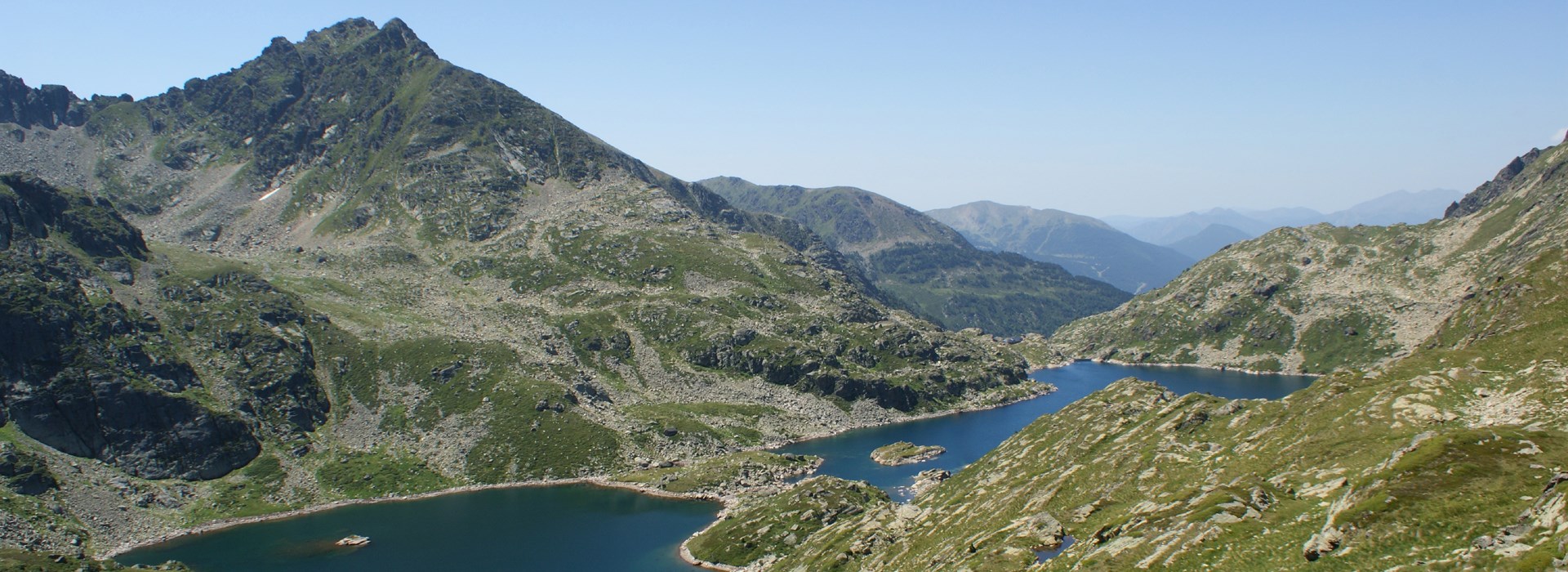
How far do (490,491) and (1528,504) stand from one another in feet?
566

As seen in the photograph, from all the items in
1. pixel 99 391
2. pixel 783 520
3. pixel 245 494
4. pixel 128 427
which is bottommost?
pixel 245 494

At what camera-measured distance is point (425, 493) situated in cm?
17788

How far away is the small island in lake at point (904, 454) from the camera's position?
19100cm

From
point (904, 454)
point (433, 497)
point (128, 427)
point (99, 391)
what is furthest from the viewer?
point (904, 454)

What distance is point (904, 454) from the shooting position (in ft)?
637

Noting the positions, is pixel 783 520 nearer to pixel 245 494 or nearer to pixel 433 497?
pixel 433 497

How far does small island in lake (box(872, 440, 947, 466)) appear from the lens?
19100 centimetres

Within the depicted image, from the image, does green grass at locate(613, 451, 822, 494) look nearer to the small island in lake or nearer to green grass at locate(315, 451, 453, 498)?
the small island in lake

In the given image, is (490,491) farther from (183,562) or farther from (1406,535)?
(1406,535)

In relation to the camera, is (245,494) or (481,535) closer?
(481,535)

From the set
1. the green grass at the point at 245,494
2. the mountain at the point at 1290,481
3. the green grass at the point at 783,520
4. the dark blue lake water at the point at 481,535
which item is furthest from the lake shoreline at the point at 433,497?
the mountain at the point at 1290,481

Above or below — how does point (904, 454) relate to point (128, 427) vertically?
below

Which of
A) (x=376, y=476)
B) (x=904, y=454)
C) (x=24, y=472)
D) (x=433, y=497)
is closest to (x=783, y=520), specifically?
(x=904, y=454)

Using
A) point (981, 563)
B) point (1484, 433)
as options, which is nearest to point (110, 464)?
point (981, 563)
